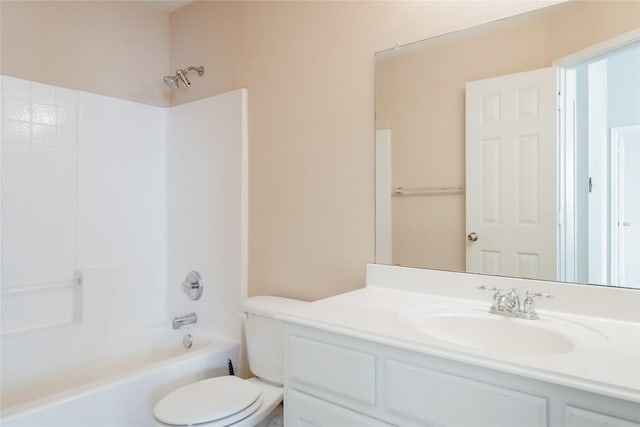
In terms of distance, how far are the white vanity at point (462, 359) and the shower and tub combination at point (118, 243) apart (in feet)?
3.13

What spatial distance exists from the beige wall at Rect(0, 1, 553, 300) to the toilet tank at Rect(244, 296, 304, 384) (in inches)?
7.9

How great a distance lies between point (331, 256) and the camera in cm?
185

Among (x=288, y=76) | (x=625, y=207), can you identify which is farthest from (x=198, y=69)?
(x=625, y=207)

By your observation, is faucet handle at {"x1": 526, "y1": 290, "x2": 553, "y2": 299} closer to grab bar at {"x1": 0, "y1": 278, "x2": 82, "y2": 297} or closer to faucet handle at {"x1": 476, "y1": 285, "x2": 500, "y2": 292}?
faucet handle at {"x1": 476, "y1": 285, "x2": 500, "y2": 292}

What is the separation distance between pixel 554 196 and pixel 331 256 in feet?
3.05

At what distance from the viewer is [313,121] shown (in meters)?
1.90

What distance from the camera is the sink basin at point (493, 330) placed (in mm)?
1108

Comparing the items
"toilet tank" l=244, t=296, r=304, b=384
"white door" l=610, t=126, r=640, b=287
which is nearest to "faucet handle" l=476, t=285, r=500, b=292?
"white door" l=610, t=126, r=640, b=287

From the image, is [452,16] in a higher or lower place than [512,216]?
higher

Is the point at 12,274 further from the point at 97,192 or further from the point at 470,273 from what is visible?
the point at 470,273

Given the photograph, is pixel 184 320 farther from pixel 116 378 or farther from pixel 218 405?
pixel 218 405

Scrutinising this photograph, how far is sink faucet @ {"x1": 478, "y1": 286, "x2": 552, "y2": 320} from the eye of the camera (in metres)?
1.23

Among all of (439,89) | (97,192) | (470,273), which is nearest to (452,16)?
(439,89)

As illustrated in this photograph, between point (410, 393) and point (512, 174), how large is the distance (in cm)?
81
